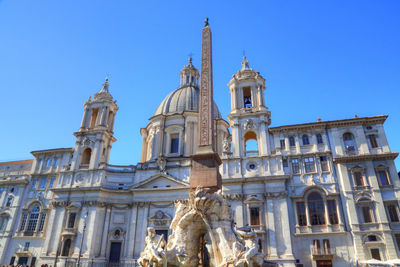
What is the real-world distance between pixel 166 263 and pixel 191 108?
29.3 metres

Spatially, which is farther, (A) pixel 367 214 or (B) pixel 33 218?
(B) pixel 33 218

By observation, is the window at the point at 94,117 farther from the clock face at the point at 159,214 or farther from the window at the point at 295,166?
the window at the point at 295,166

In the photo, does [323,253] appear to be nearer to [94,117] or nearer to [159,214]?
[159,214]

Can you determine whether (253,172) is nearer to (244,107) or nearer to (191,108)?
(244,107)

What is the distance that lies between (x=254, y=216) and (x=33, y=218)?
1002 inches

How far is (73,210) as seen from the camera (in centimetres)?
3209

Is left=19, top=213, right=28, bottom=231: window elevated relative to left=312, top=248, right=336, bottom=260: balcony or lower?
elevated

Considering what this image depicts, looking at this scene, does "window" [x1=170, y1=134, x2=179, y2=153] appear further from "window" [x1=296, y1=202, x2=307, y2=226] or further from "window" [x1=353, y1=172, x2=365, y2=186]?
"window" [x1=353, y1=172, x2=365, y2=186]

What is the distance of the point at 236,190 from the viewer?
96.9 ft

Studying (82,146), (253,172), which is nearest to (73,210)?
(82,146)

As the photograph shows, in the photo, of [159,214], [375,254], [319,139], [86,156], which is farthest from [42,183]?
[375,254]

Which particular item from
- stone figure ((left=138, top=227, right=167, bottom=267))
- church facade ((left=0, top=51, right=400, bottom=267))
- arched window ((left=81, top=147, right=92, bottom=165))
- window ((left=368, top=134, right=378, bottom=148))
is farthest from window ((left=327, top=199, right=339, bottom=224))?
arched window ((left=81, top=147, right=92, bottom=165))

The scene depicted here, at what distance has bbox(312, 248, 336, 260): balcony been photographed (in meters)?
25.1

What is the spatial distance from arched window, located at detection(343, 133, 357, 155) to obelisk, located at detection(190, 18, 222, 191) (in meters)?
18.9
